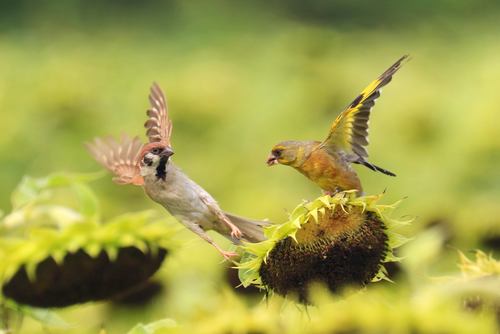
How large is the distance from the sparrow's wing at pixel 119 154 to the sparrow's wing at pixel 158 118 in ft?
0.19

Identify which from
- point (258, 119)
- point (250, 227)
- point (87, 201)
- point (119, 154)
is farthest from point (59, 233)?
point (258, 119)

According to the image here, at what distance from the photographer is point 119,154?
1288 mm

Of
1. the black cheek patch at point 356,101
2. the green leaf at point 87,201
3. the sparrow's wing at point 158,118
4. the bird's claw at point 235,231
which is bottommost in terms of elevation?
the green leaf at point 87,201

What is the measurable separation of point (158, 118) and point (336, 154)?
6.9 inches

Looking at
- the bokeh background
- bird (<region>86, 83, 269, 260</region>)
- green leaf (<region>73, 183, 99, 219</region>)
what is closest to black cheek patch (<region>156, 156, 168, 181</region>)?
bird (<region>86, 83, 269, 260</region>)

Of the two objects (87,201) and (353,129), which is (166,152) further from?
(87,201)

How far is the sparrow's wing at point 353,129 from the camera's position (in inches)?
45.8

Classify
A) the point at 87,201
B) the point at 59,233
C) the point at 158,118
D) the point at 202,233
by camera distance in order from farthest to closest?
the point at 87,201
the point at 59,233
the point at 158,118
the point at 202,233

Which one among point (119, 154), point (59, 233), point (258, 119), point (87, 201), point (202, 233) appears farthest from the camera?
point (258, 119)

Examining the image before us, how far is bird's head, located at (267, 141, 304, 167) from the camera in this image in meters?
1.19

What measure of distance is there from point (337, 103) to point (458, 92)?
0.66 metres

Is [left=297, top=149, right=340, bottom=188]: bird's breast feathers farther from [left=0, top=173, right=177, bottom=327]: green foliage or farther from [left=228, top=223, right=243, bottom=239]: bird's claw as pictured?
[left=0, top=173, right=177, bottom=327]: green foliage

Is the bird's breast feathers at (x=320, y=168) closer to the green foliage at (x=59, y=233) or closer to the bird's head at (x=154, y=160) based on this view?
the bird's head at (x=154, y=160)

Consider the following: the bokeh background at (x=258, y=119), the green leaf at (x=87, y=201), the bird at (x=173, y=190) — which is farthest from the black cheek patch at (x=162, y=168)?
the green leaf at (x=87, y=201)
